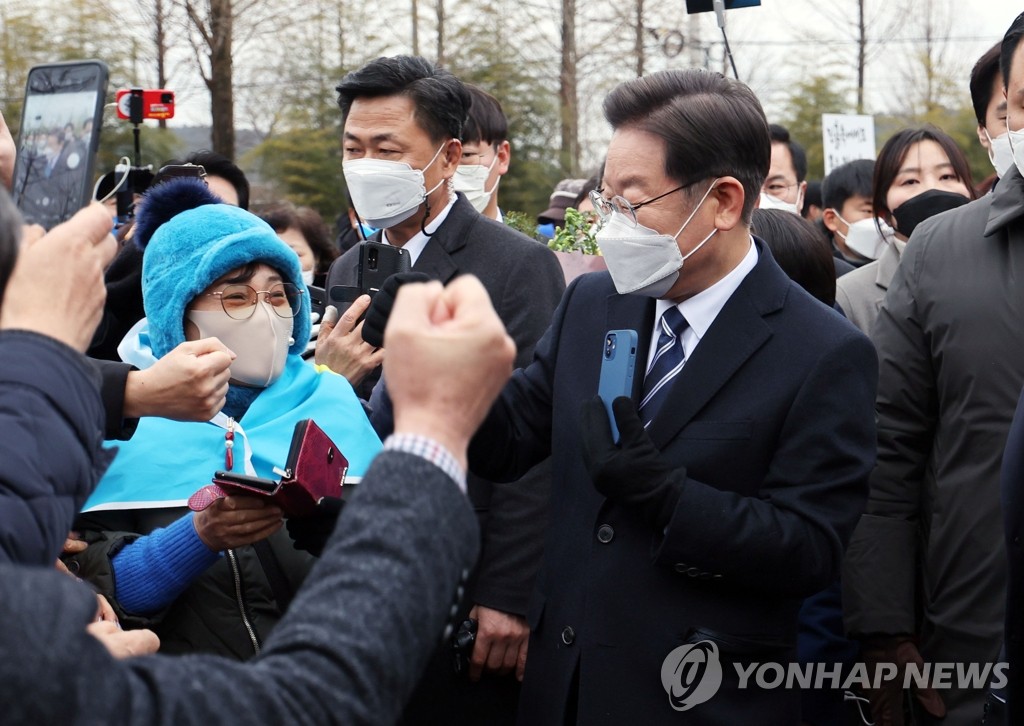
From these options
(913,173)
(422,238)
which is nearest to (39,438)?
(422,238)

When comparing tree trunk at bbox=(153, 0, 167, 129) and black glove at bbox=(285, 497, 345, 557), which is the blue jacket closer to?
black glove at bbox=(285, 497, 345, 557)

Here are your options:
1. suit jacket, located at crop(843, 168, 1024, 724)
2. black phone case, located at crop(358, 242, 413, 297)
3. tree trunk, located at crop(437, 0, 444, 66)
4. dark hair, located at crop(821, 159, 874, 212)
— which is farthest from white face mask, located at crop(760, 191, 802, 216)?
tree trunk, located at crop(437, 0, 444, 66)

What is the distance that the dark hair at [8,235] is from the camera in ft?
4.00

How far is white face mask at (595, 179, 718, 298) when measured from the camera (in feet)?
8.30

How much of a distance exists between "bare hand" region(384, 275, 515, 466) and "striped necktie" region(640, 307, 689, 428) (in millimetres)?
1096

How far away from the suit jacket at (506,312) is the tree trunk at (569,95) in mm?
15129

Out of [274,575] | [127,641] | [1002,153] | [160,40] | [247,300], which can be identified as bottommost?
[274,575]

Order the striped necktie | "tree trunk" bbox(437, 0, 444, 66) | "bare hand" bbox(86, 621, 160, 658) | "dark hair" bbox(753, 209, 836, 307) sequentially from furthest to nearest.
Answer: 1. "tree trunk" bbox(437, 0, 444, 66)
2. "dark hair" bbox(753, 209, 836, 307)
3. the striped necktie
4. "bare hand" bbox(86, 621, 160, 658)

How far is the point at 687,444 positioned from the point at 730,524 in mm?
219

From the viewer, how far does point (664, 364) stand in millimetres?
2537

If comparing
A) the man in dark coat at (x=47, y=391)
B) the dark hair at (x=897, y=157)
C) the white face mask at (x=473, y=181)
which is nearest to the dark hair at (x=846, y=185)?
the dark hair at (x=897, y=157)

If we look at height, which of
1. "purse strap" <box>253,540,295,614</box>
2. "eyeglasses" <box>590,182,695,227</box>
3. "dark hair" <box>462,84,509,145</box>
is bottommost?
"purse strap" <box>253,540,295,614</box>

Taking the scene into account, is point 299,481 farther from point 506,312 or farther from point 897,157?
point 897,157

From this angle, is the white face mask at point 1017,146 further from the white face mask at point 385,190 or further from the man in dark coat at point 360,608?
the man in dark coat at point 360,608
